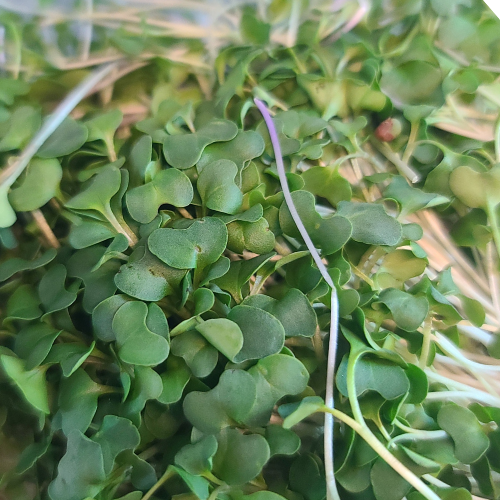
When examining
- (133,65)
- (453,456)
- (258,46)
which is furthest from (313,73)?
(453,456)

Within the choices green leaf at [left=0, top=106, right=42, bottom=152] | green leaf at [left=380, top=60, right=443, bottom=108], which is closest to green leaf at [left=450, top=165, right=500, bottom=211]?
green leaf at [left=380, top=60, right=443, bottom=108]

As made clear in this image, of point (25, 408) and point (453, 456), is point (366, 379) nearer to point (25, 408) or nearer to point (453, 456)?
point (453, 456)

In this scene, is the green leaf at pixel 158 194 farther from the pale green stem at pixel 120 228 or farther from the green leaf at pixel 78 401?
the green leaf at pixel 78 401

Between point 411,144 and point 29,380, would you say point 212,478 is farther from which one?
point 411,144

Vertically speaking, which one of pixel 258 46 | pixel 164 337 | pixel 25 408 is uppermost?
pixel 258 46

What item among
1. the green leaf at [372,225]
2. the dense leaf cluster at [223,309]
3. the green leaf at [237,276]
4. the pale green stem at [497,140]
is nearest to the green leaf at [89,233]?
the dense leaf cluster at [223,309]

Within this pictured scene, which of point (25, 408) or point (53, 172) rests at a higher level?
→ point (53, 172)
